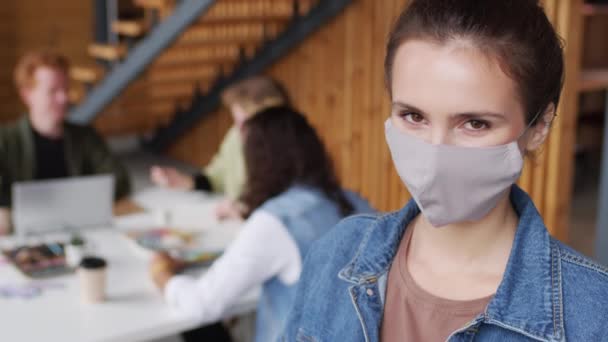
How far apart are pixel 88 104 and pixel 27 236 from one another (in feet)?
9.03

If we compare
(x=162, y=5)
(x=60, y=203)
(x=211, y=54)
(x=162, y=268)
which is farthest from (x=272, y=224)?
(x=211, y=54)

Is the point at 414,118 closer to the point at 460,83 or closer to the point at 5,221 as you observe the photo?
the point at 460,83

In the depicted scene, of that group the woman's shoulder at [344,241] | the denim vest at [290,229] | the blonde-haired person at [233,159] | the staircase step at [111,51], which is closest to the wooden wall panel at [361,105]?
the blonde-haired person at [233,159]

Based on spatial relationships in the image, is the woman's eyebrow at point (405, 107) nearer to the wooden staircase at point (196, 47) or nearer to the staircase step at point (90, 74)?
the wooden staircase at point (196, 47)

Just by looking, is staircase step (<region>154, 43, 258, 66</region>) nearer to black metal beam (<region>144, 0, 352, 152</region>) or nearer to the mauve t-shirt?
black metal beam (<region>144, 0, 352, 152</region>)

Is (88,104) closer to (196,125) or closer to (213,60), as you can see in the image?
(213,60)

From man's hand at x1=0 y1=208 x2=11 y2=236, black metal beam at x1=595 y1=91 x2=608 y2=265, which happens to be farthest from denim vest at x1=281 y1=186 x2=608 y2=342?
man's hand at x1=0 y1=208 x2=11 y2=236

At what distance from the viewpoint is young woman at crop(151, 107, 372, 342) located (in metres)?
2.39

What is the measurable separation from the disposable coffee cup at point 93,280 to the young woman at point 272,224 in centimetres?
19

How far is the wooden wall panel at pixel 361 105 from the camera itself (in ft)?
13.9

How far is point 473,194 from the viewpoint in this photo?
1.13m

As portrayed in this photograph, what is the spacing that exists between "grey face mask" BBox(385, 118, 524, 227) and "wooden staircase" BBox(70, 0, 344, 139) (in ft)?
12.4

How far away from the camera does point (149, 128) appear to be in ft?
25.2

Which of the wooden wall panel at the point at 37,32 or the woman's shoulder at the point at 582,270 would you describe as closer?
the woman's shoulder at the point at 582,270
